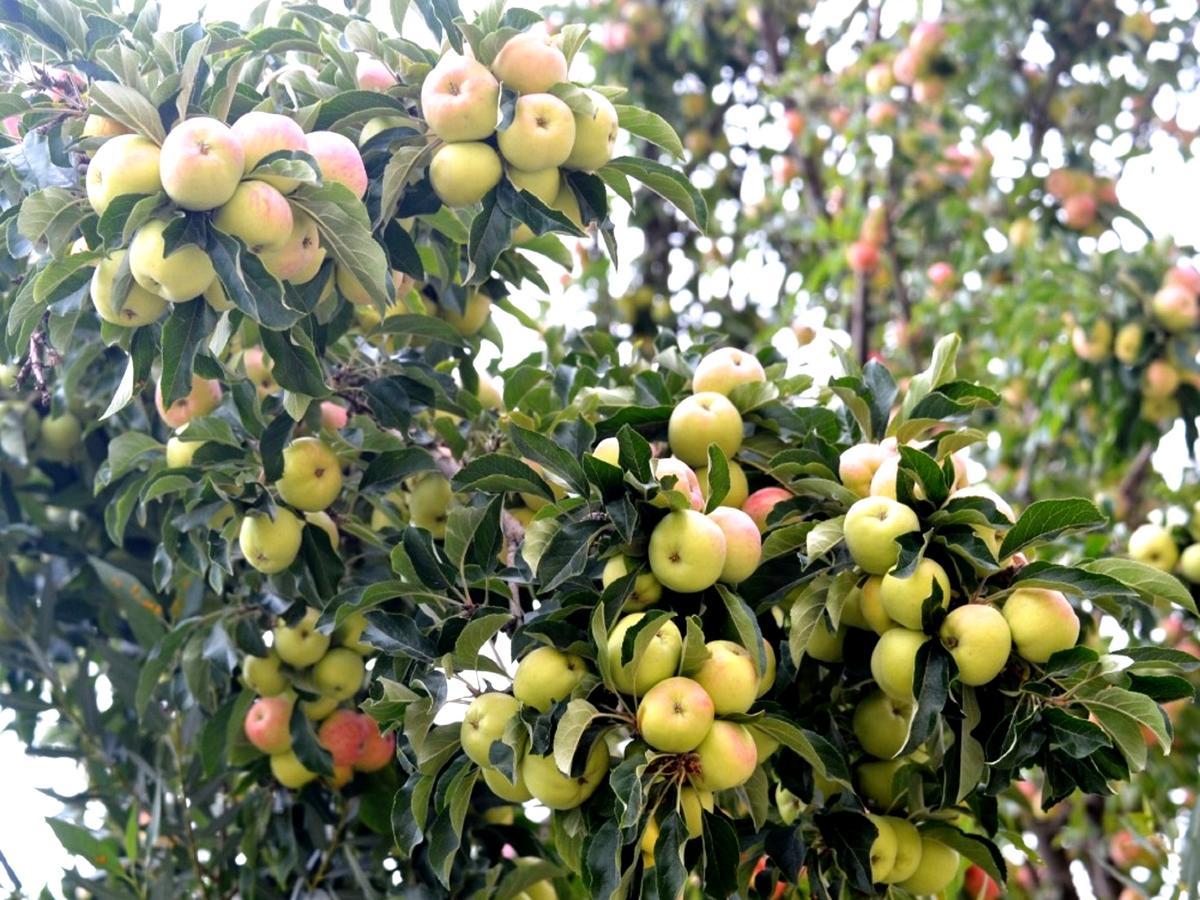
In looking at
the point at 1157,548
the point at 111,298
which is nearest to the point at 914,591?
the point at 111,298

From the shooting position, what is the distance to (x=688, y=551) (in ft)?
4.19

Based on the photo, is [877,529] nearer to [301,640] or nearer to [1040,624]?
[1040,624]

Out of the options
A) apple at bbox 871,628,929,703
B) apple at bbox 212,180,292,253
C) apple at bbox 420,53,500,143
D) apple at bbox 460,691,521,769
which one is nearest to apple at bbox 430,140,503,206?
apple at bbox 420,53,500,143

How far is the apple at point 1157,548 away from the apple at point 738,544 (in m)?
1.34

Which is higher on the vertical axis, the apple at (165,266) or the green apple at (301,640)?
the apple at (165,266)

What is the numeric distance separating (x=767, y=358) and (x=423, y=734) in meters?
0.82

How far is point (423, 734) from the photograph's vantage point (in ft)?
4.39

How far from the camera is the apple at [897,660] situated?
1.30 meters

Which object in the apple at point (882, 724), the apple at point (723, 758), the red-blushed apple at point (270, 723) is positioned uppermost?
the apple at point (723, 758)

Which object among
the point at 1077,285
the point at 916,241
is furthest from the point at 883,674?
the point at 916,241

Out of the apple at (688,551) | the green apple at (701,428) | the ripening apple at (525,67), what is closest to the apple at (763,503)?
the green apple at (701,428)

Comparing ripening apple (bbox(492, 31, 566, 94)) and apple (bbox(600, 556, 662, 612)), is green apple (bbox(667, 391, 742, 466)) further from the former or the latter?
ripening apple (bbox(492, 31, 566, 94))

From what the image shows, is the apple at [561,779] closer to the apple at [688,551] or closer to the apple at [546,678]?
the apple at [546,678]

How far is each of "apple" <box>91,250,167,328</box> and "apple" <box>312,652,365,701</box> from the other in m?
0.56
